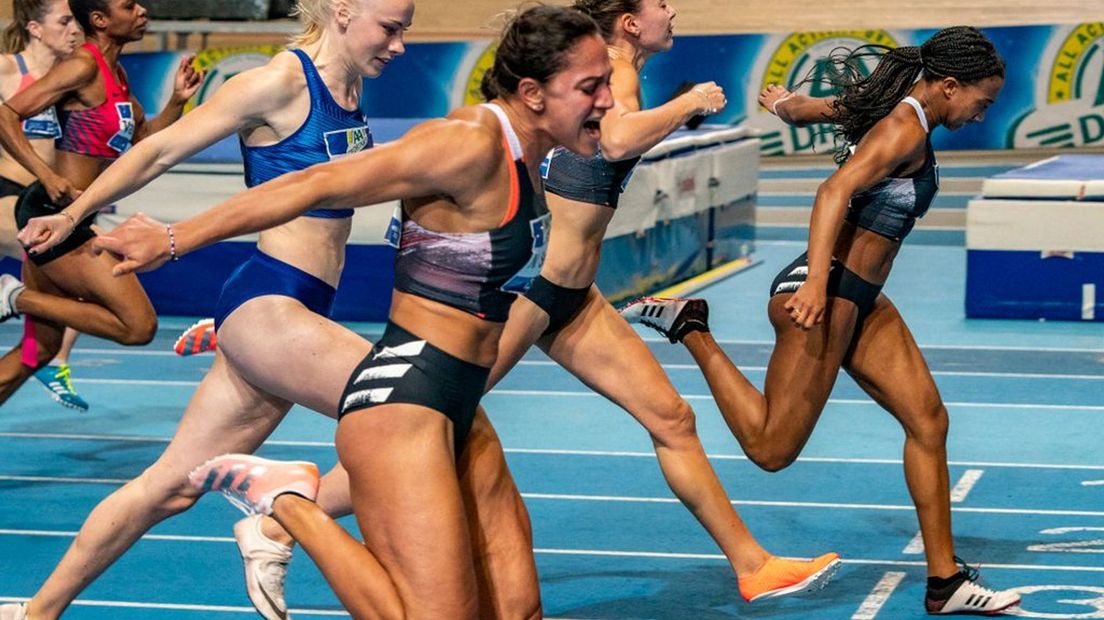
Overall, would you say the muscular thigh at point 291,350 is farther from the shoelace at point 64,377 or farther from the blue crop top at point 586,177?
the shoelace at point 64,377

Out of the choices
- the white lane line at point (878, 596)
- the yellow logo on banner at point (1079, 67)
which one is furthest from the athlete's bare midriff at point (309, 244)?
the yellow logo on banner at point (1079, 67)

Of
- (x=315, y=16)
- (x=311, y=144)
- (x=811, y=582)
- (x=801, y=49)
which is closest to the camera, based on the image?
(x=311, y=144)

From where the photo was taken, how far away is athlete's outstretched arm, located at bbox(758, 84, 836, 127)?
17.6 feet

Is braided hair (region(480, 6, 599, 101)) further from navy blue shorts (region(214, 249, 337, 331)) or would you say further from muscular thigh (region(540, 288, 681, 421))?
muscular thigh (region(540, 288, 681, 421))

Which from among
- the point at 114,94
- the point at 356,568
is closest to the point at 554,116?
the point at 356,568

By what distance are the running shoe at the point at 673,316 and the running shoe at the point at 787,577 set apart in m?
1.01

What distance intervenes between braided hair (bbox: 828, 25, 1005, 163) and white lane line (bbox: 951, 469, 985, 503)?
1.72m

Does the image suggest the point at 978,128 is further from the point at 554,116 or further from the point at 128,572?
the point at 554,116

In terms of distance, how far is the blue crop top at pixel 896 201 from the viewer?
495 centimetres

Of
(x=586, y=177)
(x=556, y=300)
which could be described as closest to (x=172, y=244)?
(x=556, y=300)

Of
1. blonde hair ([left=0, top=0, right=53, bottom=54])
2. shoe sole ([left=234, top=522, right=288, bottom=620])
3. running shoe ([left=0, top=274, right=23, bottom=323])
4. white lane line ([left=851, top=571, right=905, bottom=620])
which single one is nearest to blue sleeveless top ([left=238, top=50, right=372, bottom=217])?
shoe sole ([left=234, top=522, right=288, bottom=620])

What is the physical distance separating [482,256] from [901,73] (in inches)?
83.3

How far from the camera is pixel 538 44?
135 inches

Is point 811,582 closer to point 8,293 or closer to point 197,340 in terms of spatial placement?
point 197,340
